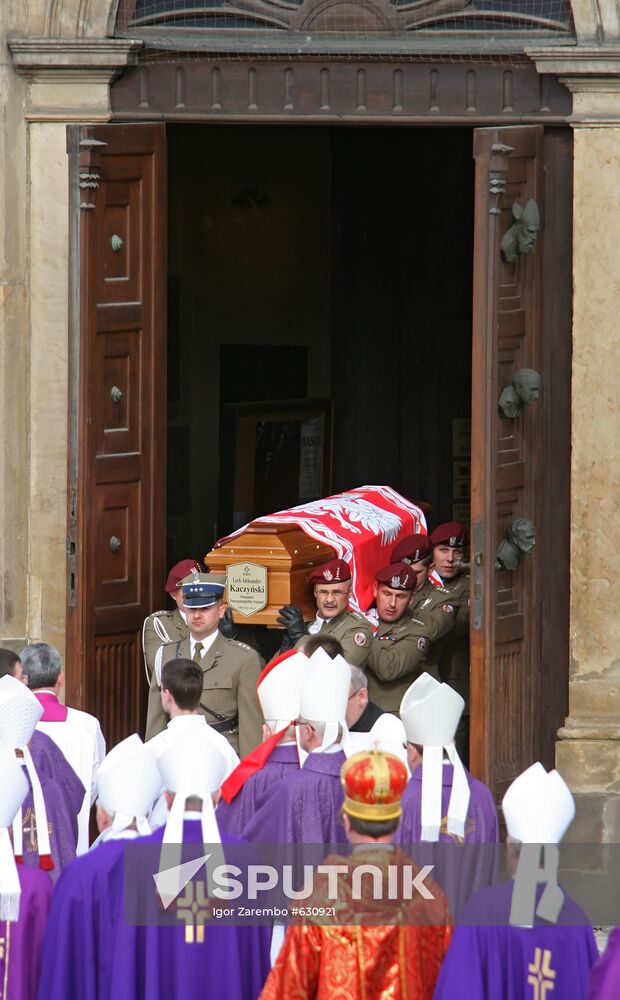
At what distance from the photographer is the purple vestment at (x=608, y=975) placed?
4844 mm

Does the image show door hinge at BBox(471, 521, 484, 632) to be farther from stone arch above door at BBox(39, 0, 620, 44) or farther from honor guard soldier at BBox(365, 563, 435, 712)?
stone arch above door at BBox(39, 0, 620, 44)

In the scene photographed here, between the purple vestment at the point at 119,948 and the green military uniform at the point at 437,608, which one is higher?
the green military uniform at the point at 437,608

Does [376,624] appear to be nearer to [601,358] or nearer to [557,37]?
[601,358]

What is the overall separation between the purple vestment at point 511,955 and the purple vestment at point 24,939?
1390 millimetres

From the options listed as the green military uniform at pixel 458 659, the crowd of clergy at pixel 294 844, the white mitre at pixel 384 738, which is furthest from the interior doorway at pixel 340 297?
the white mitre at pixel 384 738

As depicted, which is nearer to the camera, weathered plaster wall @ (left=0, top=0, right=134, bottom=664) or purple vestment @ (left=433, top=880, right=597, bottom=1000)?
purple vestment @ (left=433, top=880, right=597, bottom=1000)

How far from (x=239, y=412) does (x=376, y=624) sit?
5032mm

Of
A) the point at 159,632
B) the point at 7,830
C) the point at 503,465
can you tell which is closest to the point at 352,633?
the point at 159,632

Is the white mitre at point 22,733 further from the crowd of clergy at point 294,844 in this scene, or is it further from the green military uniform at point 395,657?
the green military uniform at point 395,657

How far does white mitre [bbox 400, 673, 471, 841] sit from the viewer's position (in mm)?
6465

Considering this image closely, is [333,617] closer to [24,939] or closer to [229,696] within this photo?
[229,696]

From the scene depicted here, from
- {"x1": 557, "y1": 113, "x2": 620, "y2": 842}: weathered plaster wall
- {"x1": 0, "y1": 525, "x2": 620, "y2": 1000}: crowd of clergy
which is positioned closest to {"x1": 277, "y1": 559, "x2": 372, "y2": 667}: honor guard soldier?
{"x1": 557, "y1": 113, "x2": 620, "y2": 842}: weathered plaster wall

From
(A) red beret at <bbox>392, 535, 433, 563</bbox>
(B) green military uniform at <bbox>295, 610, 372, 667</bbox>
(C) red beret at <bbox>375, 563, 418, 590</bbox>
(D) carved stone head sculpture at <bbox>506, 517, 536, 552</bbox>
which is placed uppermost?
(D) carved stone head sculpture at <bbox>506, 517, 536, 552</bbox>

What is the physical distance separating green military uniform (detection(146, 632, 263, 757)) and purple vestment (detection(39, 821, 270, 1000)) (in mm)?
2692
